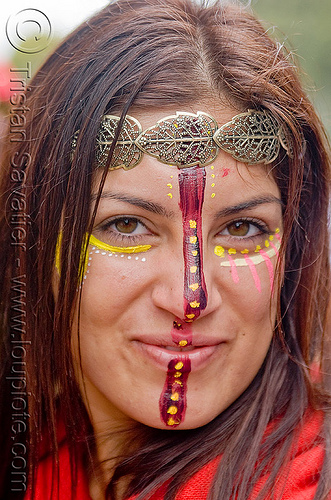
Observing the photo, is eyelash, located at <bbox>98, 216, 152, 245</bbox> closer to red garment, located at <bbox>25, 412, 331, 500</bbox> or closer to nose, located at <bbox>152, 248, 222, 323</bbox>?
nose, located at <bbox>152, 248, 222, 323</bbox>

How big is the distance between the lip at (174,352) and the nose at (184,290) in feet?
0.33

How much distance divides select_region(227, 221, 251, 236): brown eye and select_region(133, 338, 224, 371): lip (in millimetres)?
333

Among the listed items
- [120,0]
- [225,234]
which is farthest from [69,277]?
[120,0]

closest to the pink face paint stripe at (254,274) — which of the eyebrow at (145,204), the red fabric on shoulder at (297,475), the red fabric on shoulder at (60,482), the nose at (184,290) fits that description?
the nose at (184,290)

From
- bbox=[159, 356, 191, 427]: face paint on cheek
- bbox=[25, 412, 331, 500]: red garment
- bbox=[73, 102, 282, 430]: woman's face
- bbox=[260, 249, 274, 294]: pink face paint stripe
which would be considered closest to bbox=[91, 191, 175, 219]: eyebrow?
bbox=[73, 102, 282, 430]: woman's face

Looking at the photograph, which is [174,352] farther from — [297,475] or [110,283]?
[297,475]

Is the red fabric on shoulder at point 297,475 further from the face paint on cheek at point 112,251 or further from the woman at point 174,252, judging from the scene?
the face paint on cheek at point 112,251

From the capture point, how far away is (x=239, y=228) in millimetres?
1842

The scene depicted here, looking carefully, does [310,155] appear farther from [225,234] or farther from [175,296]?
[175,296]

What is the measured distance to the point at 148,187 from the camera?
173 cm

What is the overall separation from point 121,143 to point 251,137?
387 mm

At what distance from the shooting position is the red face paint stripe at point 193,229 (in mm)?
1702

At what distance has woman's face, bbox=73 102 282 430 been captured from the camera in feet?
5.69

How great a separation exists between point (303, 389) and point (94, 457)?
2.45 feet
